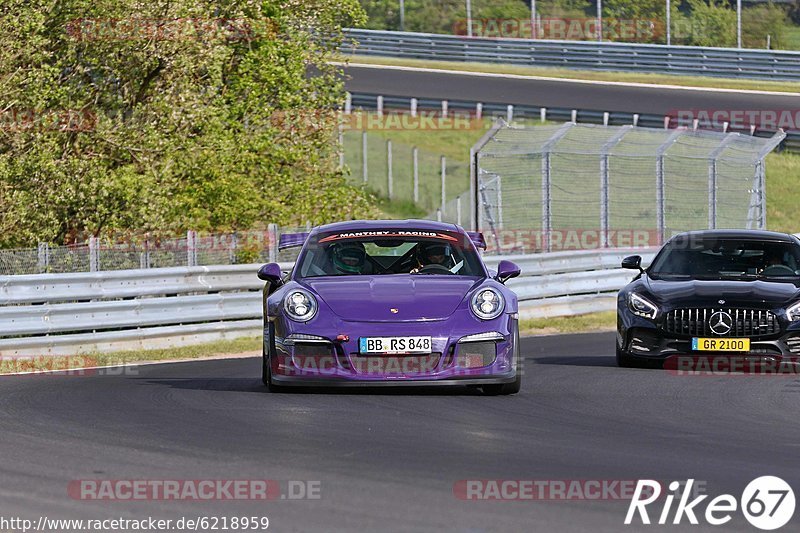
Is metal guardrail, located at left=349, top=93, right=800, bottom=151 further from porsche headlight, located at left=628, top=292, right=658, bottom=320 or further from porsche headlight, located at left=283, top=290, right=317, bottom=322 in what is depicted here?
porsche headlight, located at left=283, top=290, right=317, bottom=322

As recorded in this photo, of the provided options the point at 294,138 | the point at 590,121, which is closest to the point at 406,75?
the point at 590,121

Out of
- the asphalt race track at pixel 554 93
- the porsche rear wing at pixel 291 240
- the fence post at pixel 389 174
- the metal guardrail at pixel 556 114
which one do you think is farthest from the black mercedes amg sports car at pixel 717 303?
the asphalt race track at pixel 554 93

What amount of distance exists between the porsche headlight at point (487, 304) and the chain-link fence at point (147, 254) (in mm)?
7567

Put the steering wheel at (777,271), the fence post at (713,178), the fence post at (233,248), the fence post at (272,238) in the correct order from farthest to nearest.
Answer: the fence post at (713,178) → the fence post at (272,238) → the fence post at (233,248) → the steering wheel at (777,271)

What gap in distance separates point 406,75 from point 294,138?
2078 cm

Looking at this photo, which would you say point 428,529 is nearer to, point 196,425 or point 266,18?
point 196,425

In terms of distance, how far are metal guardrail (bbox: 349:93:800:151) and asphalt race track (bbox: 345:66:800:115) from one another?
508 mm

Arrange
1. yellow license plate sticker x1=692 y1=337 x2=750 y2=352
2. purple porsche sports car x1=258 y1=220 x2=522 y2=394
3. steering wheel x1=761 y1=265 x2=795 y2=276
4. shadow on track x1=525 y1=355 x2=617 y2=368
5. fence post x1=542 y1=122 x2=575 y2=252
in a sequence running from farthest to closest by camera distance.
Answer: fence post x1=542 y1=122 x2=575 y2=252 → shadow on track x1=525 y1=355 x2=617 y2=368 → steering wheel x1=761 y1=265 x2=795 y2=276 → yellow license plate sticker x1=692 y1=337 x2=750 y2=352 → purple porsche sports car x1=258 y1=220 x2=522 y2=394

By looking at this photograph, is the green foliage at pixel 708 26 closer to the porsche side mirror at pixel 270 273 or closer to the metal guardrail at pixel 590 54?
the metal guardrail at pixel 590 54

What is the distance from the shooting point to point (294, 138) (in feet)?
86.6

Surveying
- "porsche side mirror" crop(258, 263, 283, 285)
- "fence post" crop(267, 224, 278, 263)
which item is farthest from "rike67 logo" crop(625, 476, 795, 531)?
"fence post" crop(267, 224, 278, 263)

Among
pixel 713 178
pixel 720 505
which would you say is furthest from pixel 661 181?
pixel 720 505

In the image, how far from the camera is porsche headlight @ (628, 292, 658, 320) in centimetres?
1320

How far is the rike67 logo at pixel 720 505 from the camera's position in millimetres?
6090
